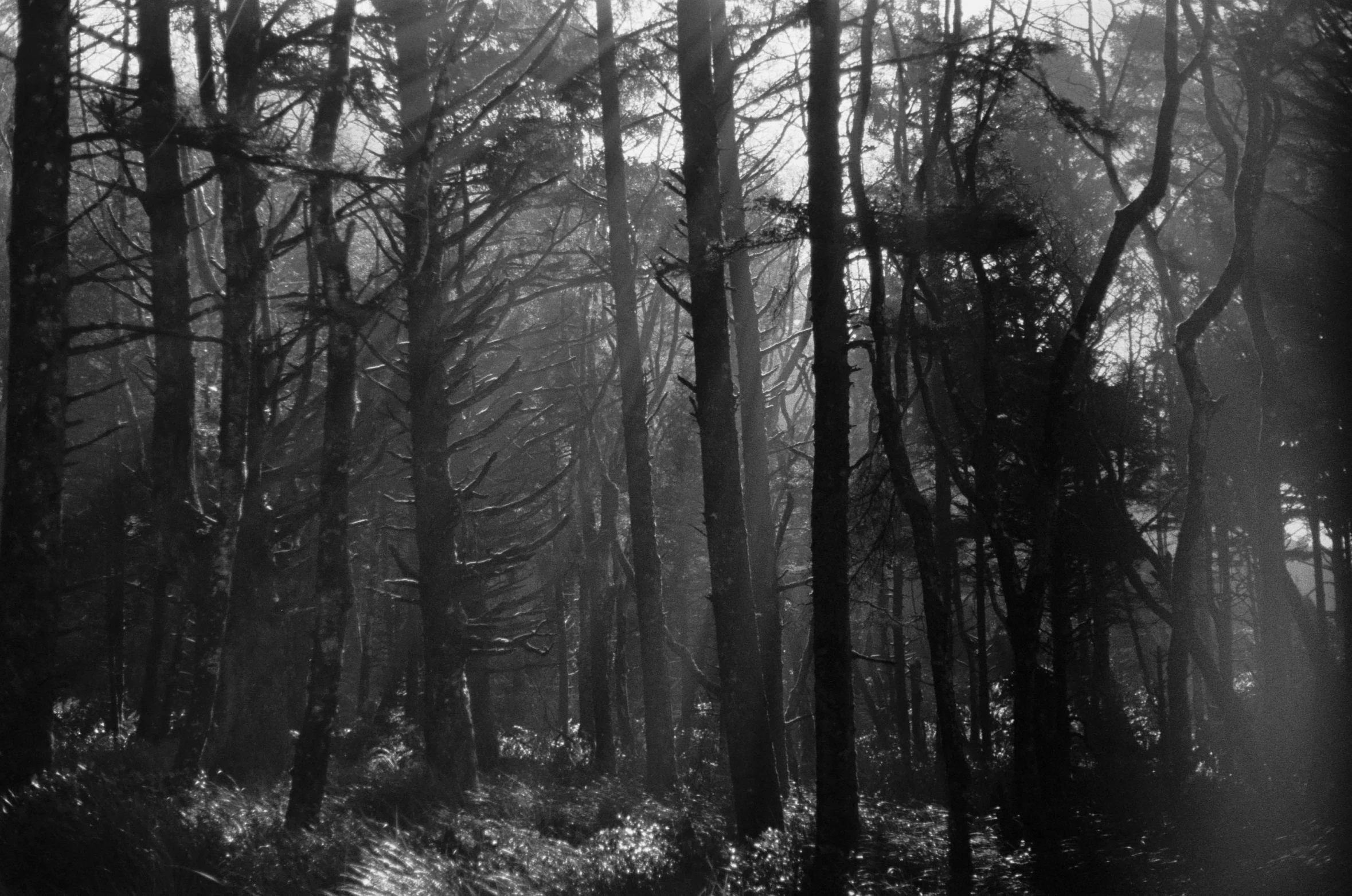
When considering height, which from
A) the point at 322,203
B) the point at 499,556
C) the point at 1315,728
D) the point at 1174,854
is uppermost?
the point at 322,203

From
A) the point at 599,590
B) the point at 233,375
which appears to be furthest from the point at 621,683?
the point at 233,375

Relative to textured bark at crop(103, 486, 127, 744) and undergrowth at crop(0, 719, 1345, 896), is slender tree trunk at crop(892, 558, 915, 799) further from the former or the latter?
textured bark at crop(103, 486, 127, 744)

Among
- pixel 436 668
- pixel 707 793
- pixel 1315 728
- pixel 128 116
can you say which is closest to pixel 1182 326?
pixel 1315 728

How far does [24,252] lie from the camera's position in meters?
9.21

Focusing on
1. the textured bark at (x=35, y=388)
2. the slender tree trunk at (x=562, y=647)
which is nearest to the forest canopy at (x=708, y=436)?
the textured bark at (x=35, y=388)

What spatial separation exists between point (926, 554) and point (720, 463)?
2309 millimetres

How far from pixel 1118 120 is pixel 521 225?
39.8ft

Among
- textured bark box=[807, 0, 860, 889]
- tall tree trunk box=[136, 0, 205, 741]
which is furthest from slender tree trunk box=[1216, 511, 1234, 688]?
tall tree trunk box=[136, 0, 205, 741]

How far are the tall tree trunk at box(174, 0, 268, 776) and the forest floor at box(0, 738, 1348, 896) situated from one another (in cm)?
103

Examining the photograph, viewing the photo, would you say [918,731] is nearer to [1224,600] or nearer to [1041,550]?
[1224,600]

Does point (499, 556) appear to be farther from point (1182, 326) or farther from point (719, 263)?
point (1182, 326)

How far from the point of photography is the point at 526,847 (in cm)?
991

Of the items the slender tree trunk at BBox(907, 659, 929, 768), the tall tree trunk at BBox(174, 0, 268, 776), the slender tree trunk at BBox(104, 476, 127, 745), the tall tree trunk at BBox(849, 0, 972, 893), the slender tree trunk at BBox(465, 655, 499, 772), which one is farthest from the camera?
the slender tree trunk at BBox(104, 476, 127, 745)

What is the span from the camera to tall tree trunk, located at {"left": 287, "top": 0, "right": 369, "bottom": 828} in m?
9.93
